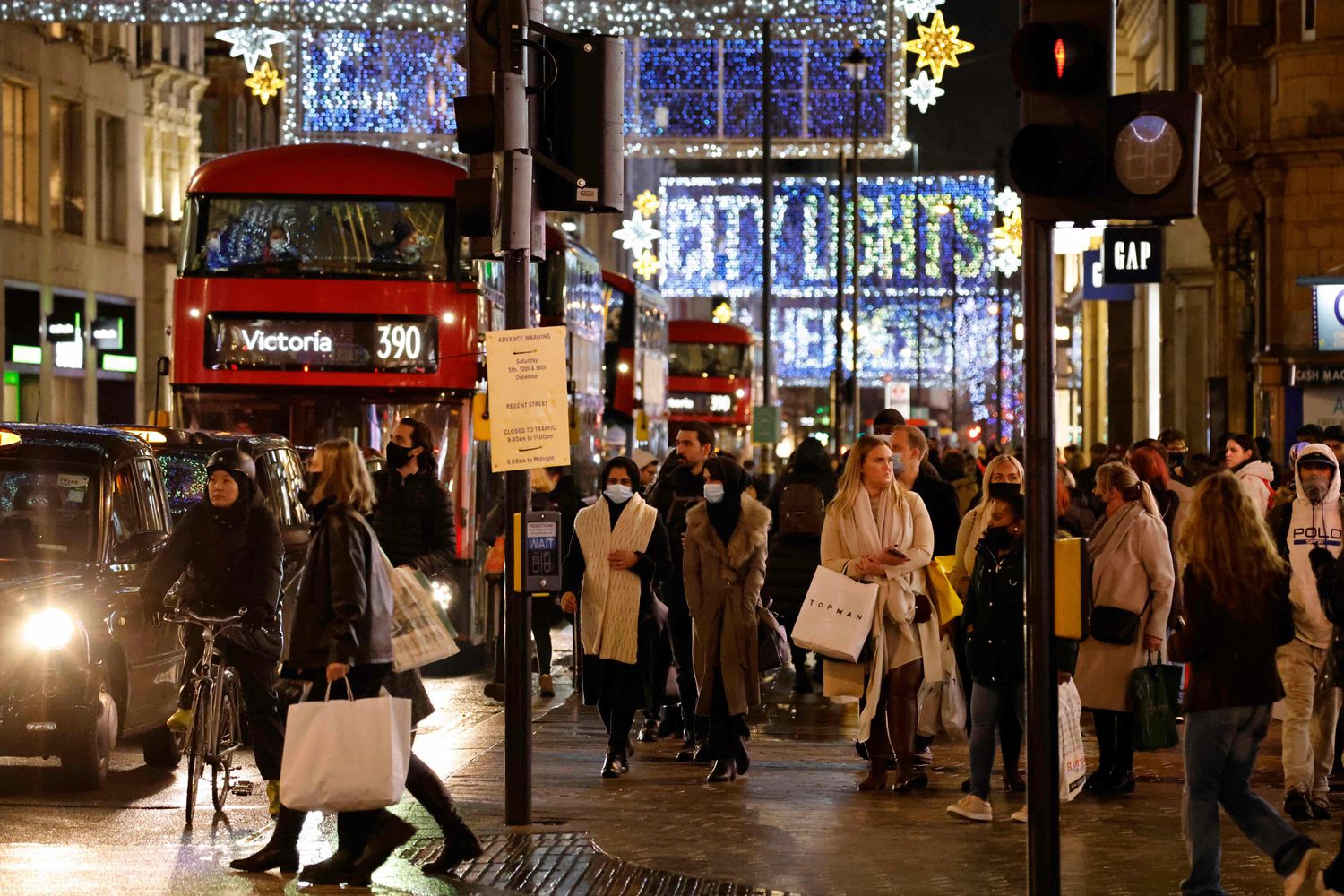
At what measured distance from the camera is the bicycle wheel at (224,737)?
35.6ft

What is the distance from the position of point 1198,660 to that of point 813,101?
70.8 ft

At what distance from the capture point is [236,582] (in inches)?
418

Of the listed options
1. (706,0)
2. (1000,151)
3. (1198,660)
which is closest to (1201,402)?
(706,0)

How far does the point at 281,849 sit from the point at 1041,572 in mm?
3563

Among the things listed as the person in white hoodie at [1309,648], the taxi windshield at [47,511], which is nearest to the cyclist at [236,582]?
the taxi windshield at [47,511]

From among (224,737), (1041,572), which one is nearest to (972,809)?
(1041,572)

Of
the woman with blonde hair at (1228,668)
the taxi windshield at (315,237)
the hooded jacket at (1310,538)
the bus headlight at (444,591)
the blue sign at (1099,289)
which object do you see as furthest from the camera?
the blue sign at (1099,289)

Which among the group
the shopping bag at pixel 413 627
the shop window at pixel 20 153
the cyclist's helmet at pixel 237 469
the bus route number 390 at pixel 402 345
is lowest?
the shopping bag at pixel 413 627

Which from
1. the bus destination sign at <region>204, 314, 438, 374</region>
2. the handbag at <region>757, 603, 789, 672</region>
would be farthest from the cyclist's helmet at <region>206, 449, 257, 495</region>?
the bus destination sign at <region>204, 314, 438, 374</region>

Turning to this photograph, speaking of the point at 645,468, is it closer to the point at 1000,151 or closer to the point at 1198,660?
the point at 1198,660

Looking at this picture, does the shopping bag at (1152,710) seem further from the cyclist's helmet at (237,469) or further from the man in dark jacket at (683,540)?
the cyclist's helmet at (237,469)

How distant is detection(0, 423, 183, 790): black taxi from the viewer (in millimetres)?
11492

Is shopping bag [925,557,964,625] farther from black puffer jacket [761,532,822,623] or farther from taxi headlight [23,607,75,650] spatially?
taxi headlight [23,607,75,650]

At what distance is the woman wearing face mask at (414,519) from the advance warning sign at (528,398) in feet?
2.95
